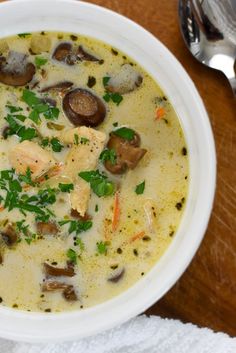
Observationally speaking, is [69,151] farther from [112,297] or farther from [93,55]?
[112,297]

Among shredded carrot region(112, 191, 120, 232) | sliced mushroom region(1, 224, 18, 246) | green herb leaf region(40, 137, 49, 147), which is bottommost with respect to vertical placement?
sliced mushroom region(1, 224, 18, 246)

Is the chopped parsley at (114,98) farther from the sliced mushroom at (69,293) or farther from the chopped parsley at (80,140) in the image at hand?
the sliced mushroom at (69,293)

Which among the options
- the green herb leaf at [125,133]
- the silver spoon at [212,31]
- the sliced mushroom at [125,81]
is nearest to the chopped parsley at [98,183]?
the green herb leaf at [125,133]

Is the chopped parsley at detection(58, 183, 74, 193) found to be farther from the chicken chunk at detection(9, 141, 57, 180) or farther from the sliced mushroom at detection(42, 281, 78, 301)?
the sliced mushroom at detection(42, 281, 78, 301)

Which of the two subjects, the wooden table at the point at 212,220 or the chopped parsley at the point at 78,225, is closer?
the chopped parsley at the point at 78,225

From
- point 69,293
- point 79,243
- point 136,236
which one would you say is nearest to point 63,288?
point 69,293

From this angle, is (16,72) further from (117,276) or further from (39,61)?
(117,276)

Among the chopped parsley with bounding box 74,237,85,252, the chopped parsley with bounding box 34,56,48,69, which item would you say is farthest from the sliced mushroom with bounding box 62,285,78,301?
the chopped parsley with bounding box 34,56,48,69
